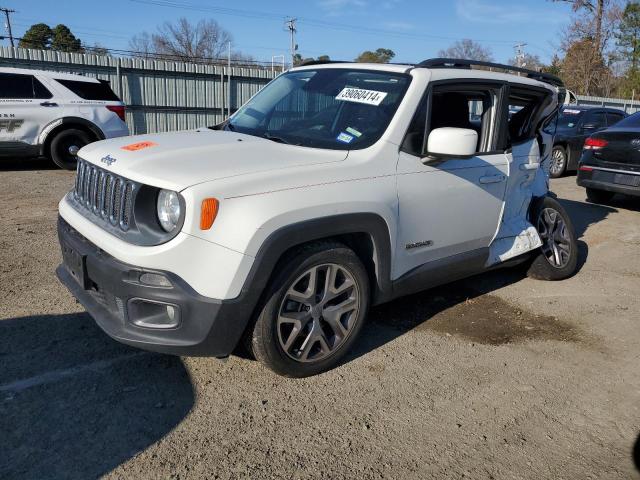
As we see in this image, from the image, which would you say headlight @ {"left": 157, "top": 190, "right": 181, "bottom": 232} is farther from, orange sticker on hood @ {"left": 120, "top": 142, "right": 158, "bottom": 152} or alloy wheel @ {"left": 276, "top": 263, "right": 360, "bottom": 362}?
alloy wheel @ {"left": 276, "top": 263, "right": 360, "bottom": 362}

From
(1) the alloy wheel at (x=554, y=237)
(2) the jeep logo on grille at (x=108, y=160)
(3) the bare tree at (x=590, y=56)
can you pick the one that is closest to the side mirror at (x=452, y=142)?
(2) the jeep logo on grille at (x=108, y=160)

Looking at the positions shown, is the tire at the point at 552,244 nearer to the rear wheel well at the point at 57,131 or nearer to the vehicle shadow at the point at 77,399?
the vehicle shadow at the point at 77,399

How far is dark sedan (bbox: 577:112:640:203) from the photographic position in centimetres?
799

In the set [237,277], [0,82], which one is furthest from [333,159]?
[0,82]

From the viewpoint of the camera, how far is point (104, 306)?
10.2 feet

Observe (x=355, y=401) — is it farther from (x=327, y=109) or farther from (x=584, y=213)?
(x=584, y=213)

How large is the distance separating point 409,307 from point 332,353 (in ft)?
4.36

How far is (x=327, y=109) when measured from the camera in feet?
13.0

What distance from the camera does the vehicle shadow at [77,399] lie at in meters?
2.60

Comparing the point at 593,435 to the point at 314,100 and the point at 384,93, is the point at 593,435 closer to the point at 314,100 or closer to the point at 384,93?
the point at 384,93

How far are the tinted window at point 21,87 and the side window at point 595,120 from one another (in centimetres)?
1088

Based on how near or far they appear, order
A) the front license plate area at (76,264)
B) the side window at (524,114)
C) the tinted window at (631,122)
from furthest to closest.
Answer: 1. the tinted window at (631,122)
2. the side window at (524,114)
3. the front license plate area at (76,264)

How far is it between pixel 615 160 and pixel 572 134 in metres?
4.10

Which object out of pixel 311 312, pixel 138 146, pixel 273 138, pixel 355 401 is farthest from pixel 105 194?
pixel 355 401
